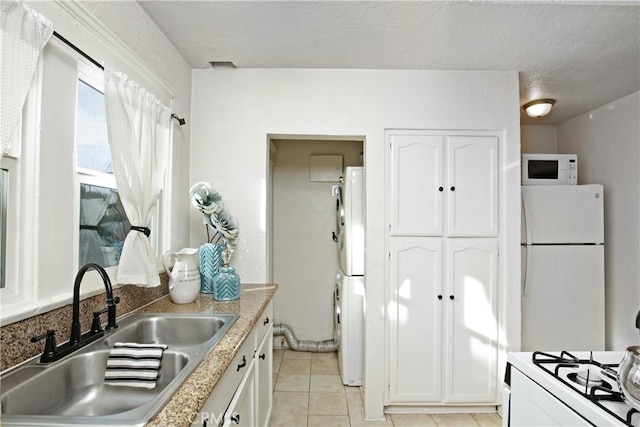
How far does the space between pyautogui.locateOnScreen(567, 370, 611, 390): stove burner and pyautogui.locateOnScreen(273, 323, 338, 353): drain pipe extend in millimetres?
2611

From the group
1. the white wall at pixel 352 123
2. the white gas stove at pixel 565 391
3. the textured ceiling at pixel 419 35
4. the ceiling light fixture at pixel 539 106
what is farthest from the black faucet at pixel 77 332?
the ceiling light fixture at pixel 539 106

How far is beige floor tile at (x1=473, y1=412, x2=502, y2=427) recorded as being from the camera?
92.5 inches

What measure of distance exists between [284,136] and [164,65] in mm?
881

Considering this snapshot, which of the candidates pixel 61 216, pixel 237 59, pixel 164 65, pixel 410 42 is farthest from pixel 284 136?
pixel 61 216

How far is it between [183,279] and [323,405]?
152 centimetres

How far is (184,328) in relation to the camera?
5.26ft

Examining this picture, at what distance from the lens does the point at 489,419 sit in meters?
2.41

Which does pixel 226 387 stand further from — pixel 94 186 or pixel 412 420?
pixel 412 420

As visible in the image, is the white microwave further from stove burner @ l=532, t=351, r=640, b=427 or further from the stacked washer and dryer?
stove burner @ l=532, t=351, r=640, b=427

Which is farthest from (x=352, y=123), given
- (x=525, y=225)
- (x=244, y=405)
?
(x=244, y=405)

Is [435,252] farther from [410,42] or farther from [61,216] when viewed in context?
[61,216]

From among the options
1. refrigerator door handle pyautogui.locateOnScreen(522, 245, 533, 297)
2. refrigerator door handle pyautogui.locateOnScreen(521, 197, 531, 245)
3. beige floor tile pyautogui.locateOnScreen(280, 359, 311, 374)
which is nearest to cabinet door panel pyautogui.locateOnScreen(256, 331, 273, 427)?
beige floor tile pyautogui.locateOnScreen(280, 359, 311, 374)

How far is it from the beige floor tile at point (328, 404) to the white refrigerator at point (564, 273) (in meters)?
1.51

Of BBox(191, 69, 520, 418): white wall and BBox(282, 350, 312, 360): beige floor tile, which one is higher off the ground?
BBox(191, 69, 520, 418): white wall
